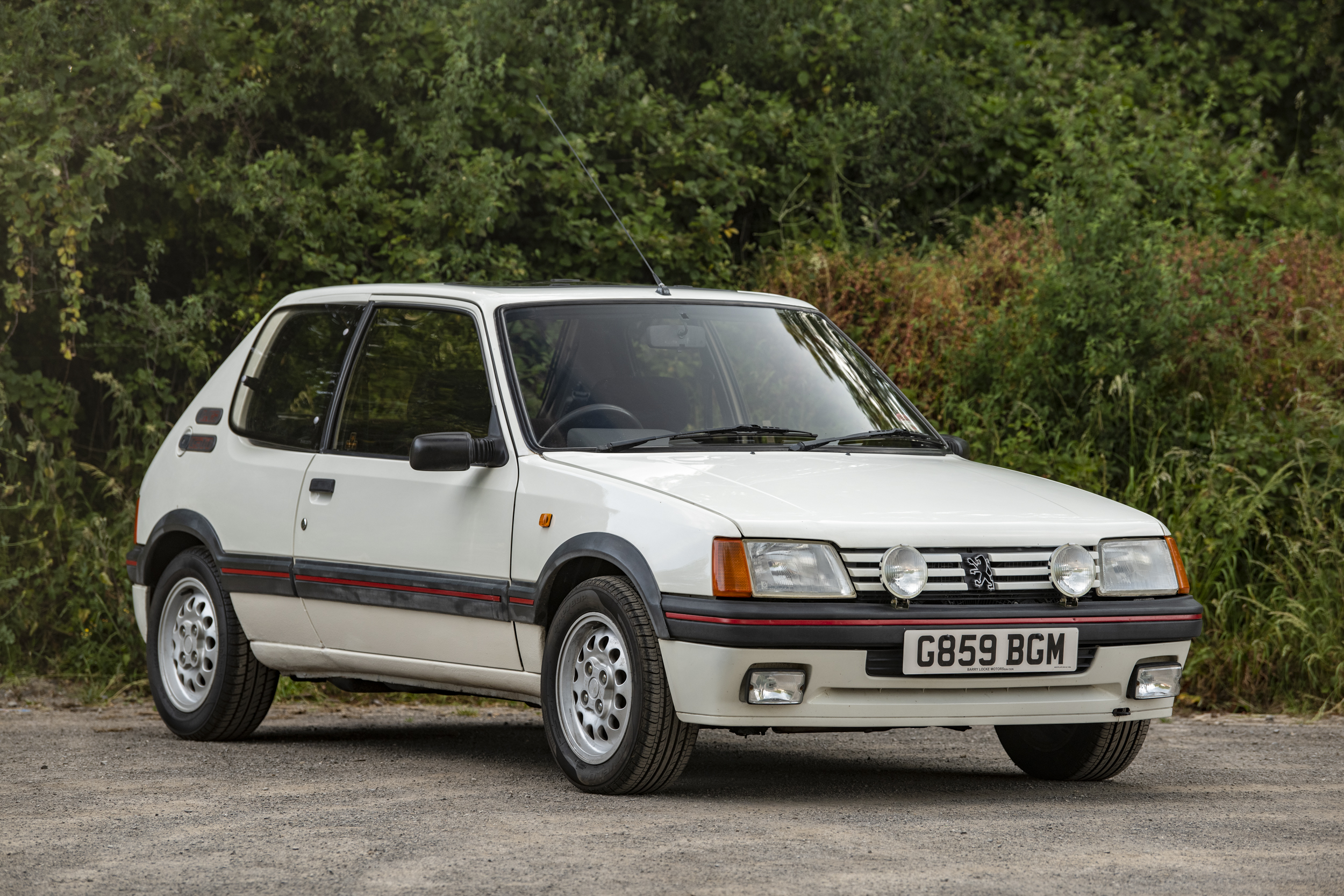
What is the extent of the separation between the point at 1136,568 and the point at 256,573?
11.5 ft

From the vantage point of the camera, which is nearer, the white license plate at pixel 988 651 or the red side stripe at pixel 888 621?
the red side stripe at pixel 888 621

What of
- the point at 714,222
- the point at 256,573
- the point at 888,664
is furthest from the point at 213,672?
the point at 714,222

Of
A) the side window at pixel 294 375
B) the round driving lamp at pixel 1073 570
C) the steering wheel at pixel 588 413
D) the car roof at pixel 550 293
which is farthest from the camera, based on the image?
the side window at pixel 294 375

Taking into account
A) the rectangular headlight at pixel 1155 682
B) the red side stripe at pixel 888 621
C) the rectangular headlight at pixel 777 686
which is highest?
the red side stripe at pixel 888 621

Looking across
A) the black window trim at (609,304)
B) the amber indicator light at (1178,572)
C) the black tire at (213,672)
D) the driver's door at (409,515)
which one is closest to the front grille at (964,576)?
the amber indicator light at (1178,572)

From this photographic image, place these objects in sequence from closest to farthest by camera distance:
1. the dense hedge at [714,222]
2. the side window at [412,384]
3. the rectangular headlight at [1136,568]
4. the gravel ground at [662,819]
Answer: the gravel ground at [662,819]
the rectangular headlight at [1136,568]
the side window at [412,384]
the dense hedge at [714,222]

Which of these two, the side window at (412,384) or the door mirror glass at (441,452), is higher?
the side window at (412,384)

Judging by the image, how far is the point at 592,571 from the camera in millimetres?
6145

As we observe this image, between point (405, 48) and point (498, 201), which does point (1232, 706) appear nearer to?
point (498, 201)

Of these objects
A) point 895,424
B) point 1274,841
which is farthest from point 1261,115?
point 1274,841

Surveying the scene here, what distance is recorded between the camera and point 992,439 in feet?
36.9

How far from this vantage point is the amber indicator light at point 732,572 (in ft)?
18.1

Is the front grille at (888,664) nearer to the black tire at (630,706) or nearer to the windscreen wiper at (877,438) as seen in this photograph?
the black tire at (630,706)

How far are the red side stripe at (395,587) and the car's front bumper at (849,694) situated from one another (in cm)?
102
